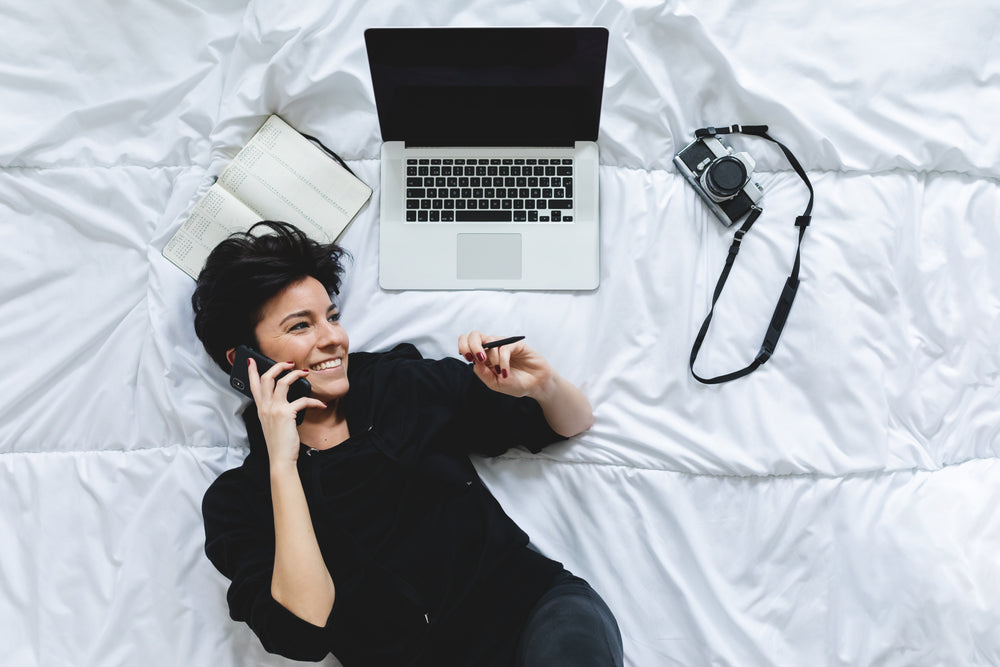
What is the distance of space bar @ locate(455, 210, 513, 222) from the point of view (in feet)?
4.59

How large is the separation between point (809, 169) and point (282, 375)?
0.93m

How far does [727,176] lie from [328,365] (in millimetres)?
710

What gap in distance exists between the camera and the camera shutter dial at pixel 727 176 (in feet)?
4.43

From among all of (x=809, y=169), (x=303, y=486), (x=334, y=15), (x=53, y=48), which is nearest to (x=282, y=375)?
(x=303, y=486)

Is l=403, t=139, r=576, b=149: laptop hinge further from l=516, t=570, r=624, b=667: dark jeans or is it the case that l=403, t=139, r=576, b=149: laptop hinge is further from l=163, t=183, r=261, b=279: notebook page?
l=516, t=570, r=624, b=667: dark jeans

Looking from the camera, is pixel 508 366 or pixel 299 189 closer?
pixel 508 366

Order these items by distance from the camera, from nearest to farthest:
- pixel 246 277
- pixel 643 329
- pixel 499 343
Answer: pixel 499 343 < pixel 246 277 < pixel 643 329

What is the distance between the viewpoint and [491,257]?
4.60 feet

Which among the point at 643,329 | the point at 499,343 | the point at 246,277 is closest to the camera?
the point at 499,343

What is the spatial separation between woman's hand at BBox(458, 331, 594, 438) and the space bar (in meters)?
0.24

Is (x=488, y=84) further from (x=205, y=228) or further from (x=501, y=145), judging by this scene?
(x=205, y=228)

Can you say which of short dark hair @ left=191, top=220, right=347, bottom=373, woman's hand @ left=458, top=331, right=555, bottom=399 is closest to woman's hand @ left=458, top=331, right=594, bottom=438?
woman's hand @ left=458, top=331, right=555, bottom=399

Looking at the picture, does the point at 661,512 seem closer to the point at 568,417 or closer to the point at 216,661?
the point at 568,417

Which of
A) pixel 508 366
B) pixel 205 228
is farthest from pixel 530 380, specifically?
pixel 205 228
